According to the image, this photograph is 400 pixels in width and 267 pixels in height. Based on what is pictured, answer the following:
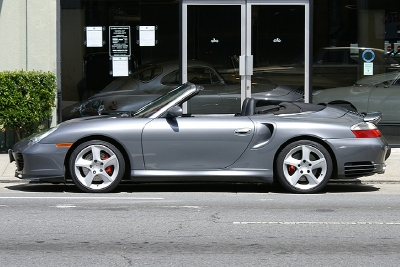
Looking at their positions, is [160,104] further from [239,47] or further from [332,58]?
[332,58]

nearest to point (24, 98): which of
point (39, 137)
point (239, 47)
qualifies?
point (39, 137)

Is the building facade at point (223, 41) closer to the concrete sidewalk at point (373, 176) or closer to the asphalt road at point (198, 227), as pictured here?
the concrete sidewalk at point (373, 176)

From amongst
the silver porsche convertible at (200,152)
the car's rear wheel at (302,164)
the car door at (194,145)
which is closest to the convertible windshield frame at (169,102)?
the silver porsche convertible at (200,152)

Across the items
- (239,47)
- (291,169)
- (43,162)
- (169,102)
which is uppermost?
(239,47)

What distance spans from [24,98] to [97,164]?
12.9 feet

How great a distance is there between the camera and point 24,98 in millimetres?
12891

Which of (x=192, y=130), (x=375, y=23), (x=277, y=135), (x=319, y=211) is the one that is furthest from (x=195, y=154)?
(x=375, y=23)

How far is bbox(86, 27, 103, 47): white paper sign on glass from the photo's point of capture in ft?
45.1

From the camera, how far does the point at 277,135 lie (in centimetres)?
947

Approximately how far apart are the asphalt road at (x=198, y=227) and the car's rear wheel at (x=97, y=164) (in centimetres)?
21

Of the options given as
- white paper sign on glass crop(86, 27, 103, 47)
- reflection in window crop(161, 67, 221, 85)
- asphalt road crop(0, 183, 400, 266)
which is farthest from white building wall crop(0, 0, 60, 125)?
asphalt road crop(0, 183, 400, 266)

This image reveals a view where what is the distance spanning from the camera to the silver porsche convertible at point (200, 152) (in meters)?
9.46

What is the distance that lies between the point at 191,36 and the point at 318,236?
7362 mm

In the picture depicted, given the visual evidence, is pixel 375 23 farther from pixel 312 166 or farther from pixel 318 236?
pixel 318 236
